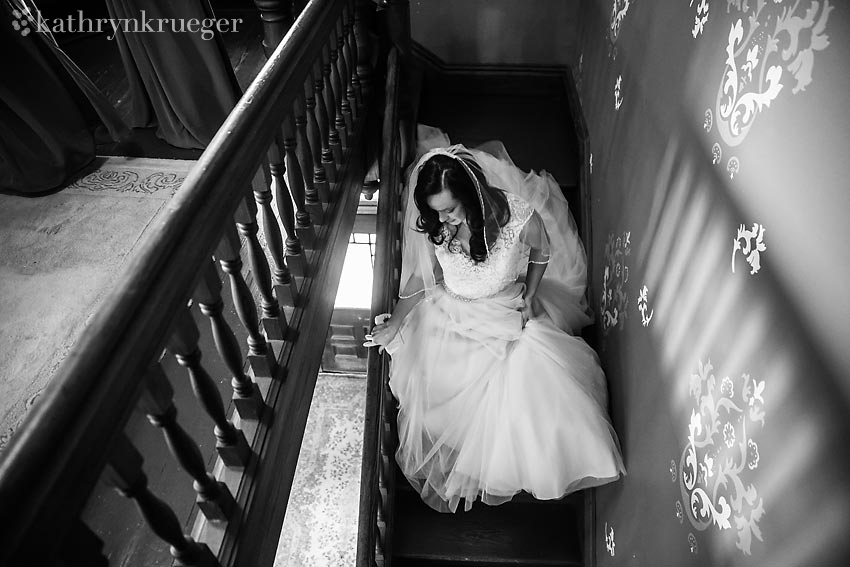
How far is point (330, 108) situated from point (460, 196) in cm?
66

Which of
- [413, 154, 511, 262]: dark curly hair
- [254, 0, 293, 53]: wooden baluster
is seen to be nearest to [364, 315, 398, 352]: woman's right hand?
[413, 154, 511, 262]: dark curly hair

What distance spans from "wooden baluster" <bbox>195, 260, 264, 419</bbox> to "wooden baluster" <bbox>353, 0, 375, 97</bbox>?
178cm

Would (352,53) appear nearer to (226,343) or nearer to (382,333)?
(382,333)

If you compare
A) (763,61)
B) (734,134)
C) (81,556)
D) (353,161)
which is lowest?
(353,161)

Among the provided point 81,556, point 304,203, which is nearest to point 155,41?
point 304,203

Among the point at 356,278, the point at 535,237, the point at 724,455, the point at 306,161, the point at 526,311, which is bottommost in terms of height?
the point at 356,278

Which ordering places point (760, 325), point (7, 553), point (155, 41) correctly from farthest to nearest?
point (155, 41)
point (760, 325)
point (7, 553)

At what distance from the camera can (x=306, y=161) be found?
74.2 inches

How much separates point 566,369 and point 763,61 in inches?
53.6

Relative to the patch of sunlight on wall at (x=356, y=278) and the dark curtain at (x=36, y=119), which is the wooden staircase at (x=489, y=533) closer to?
the dark curtain at (x=36, y=119)

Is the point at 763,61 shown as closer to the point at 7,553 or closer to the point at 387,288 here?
the point at 7,553

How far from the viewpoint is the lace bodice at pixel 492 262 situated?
7.16 ft

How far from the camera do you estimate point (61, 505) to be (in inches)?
28.7

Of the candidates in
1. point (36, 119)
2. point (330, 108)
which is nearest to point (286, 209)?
point (330, 108)
